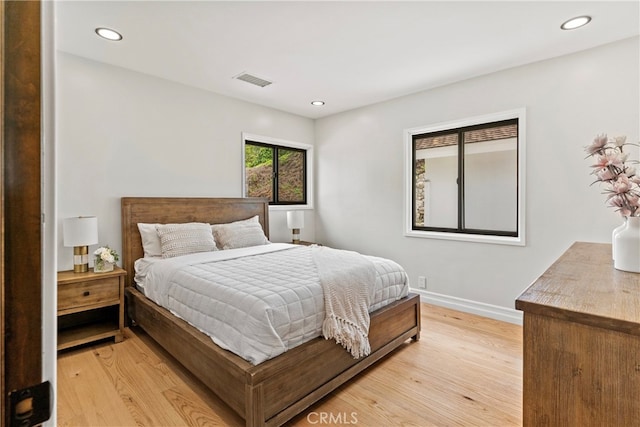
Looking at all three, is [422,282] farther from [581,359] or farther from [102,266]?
[102,266]

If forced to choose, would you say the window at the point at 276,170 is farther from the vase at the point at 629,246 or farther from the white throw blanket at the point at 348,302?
the vase at the point at 629,246

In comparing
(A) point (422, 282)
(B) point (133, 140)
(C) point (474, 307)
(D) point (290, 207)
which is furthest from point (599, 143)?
(D) point (290, 207)

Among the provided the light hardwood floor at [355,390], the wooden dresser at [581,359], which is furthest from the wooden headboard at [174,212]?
the wooden dresser at [581,359]

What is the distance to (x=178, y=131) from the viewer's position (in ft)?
11.7

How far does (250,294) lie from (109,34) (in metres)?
2.36

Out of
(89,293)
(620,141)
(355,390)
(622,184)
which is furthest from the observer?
(89,293)

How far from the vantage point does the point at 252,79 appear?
342 cm

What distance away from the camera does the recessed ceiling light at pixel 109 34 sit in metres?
2.46

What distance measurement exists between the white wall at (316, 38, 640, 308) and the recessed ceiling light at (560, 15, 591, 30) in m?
0.51

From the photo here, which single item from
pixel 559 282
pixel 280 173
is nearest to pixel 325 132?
pixel 280 173

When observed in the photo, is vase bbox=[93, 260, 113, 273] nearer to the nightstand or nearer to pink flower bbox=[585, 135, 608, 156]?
the nightstand

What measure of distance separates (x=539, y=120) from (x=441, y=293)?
2039 mm
